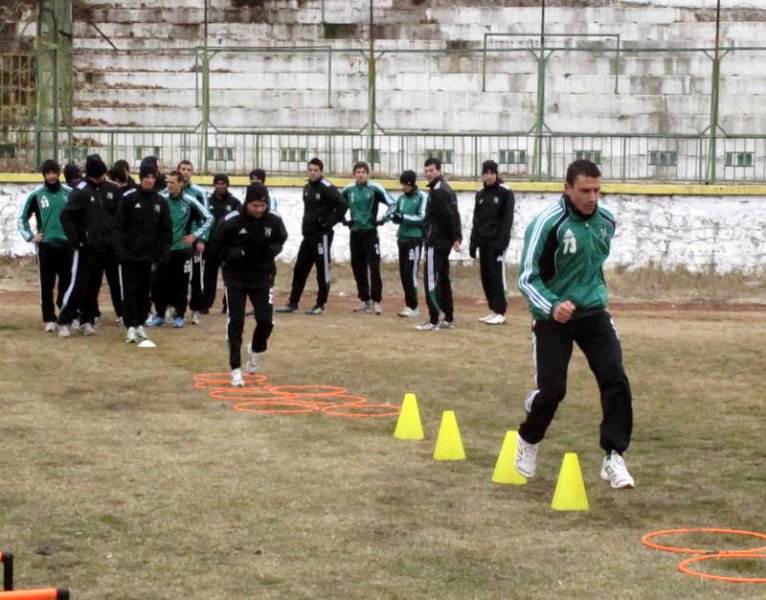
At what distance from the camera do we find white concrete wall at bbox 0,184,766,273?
2472 cm

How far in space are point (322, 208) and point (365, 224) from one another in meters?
0.64

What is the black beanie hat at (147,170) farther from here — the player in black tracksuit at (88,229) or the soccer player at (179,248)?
the soccer player at (179,248)

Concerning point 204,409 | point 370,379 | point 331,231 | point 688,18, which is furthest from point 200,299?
point 688,18

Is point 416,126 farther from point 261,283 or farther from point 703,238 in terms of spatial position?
point 261,283

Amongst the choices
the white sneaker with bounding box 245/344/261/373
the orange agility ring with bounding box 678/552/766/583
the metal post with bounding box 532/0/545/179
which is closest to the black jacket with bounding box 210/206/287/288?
the white sneaker with bounding box 245/344/261/373

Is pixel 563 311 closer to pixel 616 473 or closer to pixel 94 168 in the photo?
pixel 616 473

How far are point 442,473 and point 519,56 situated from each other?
20.4m

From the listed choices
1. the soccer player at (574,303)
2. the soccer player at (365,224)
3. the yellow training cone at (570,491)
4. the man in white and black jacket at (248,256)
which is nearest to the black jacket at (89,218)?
the man in white and black jacket at (248,256)

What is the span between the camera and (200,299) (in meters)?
19.6

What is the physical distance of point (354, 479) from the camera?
9742 mm

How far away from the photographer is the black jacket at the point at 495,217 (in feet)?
63.8

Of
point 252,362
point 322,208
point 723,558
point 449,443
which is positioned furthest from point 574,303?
point 322,208

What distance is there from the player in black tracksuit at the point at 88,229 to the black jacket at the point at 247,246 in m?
3.82

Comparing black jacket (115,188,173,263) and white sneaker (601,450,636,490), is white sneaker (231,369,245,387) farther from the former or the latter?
white sneaker (601,450,636,490)
